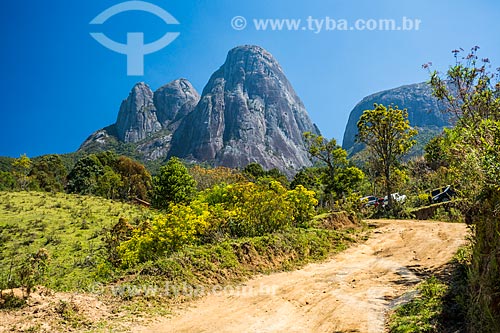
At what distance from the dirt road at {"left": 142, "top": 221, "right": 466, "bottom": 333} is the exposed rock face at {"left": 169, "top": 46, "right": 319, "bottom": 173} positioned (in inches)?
5506

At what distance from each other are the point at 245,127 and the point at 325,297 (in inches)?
6409

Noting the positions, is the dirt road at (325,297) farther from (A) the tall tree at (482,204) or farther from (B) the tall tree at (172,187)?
(B) the tall tree at (172,187)

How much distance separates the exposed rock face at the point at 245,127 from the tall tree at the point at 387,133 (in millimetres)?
126723

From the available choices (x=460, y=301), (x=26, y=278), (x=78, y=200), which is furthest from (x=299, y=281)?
(x=78, y=200)

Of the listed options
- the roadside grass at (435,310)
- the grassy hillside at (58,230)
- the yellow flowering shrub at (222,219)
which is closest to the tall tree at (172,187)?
the grassy hillside at (58,230)

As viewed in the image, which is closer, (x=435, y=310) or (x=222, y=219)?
(x=435, y=310)

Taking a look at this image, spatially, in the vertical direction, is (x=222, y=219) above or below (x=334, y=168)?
below

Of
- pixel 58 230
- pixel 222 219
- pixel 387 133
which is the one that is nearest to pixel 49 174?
pixel 58 230

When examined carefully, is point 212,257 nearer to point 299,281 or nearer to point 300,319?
point 299,281

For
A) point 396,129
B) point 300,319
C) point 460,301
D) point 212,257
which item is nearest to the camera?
point 460,301

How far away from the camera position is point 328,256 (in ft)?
39.2

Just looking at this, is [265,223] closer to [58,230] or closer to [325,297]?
[325,297]

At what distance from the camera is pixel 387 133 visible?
23.3m

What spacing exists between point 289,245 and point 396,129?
15.0 m
